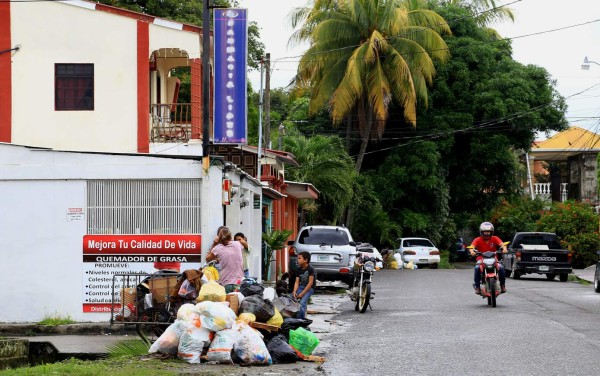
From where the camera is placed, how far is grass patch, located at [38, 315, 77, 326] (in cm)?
1633

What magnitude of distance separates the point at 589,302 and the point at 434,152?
85.7ft

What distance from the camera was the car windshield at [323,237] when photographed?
86.2ft

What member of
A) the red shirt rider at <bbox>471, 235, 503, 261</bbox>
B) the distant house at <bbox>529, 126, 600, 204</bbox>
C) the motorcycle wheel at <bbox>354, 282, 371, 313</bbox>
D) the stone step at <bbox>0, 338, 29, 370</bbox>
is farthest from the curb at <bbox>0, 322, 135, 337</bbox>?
the distant house at <bbox>529, 126, 600, 204</bbox>

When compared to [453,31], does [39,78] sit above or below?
below

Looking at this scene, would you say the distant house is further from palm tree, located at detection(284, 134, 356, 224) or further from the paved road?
the paved road

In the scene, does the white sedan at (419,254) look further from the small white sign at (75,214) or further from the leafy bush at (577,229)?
the small white sign at (75,214)

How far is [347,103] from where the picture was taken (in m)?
44.8

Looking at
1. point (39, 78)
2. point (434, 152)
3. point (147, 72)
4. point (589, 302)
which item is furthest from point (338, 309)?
point (434, 152)

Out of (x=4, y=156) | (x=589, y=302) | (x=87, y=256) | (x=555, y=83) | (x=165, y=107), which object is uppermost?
(x=555, y=83)

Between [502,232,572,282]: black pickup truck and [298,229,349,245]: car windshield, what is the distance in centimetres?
1011

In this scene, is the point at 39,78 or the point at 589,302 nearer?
the point at 589,302

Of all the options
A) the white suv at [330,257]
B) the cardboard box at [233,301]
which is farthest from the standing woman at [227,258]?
the white suv at [330,257]

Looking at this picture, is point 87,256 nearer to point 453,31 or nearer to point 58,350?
point 58,350

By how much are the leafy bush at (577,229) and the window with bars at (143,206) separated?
30298mm
